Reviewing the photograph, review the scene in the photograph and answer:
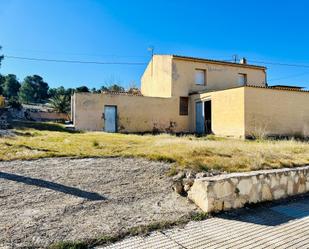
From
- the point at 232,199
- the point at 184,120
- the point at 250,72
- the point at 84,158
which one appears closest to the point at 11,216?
the point at 84,158

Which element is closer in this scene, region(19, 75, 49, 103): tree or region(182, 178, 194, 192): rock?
region(182, 178, 194, 192): rock

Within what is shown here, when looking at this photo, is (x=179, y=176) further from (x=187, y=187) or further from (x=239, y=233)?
(x=239, y=233)

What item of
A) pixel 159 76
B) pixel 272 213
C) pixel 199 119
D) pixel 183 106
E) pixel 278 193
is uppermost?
pixel 159 76

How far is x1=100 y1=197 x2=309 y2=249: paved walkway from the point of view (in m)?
3.73

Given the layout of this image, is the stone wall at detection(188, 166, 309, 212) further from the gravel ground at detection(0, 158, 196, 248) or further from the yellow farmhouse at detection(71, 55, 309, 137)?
the yellow farmhouse at detection(71, 55, 309, 137)

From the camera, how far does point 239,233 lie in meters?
4.14

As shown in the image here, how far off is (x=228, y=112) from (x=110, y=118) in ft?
24.7

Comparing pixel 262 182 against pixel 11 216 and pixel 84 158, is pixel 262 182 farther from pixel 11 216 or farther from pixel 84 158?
pixel 11 216

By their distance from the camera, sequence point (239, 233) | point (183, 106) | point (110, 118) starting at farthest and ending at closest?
1. point (183, 106)
2. point (110, 118)
3. point (239, 233)

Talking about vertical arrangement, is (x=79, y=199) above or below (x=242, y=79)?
below

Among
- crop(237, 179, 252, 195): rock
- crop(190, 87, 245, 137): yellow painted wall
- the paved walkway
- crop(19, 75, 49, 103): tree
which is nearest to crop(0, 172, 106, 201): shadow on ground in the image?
the paved walkway

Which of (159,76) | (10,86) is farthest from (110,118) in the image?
(10,86)

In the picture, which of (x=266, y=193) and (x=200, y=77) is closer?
(x=266, y=193)

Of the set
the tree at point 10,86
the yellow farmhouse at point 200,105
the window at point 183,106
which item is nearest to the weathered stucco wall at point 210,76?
the yellow farmhouse at point 200,105
